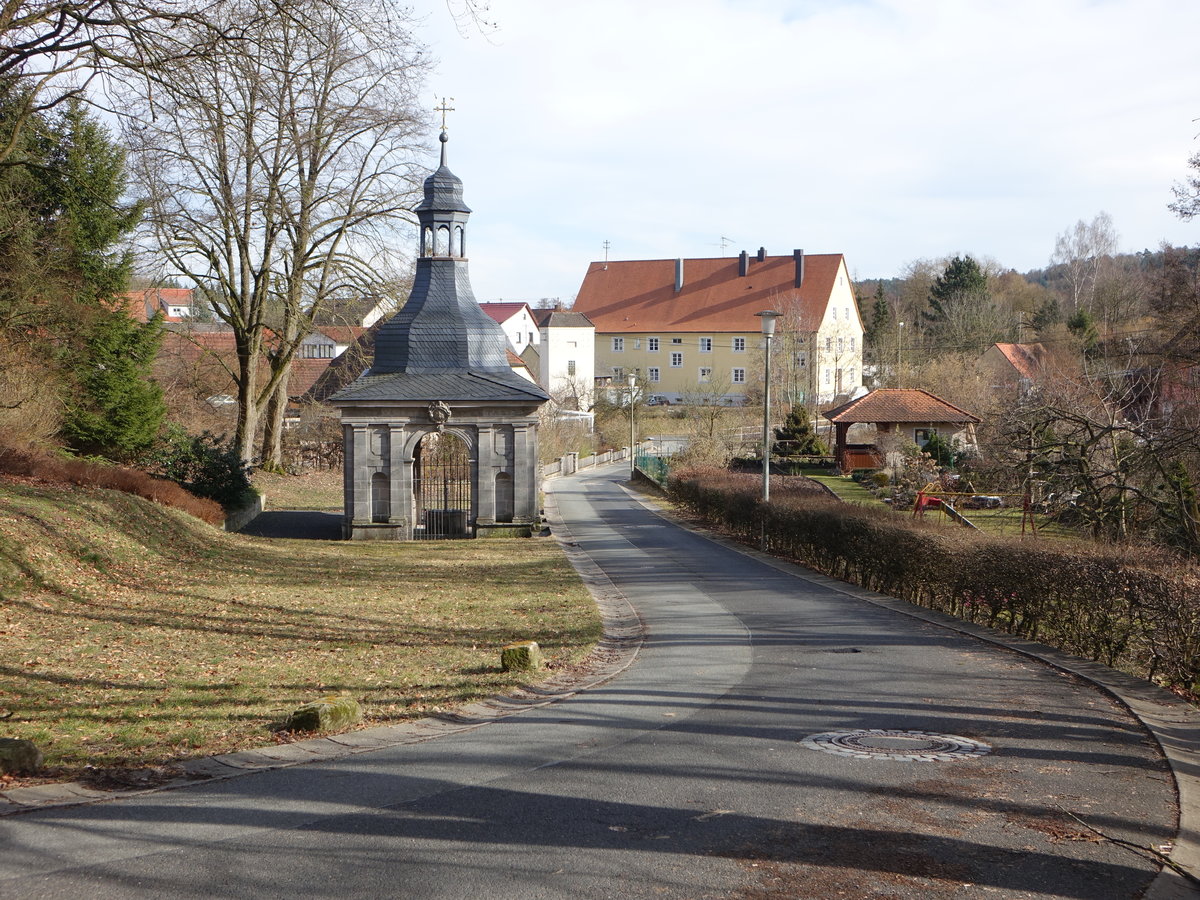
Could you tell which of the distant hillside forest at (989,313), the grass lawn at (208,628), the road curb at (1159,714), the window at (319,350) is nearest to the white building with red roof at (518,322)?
the window at (319,350)

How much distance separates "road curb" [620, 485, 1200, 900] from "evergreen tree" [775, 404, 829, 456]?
1453 inches

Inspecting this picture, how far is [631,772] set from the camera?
768 cm

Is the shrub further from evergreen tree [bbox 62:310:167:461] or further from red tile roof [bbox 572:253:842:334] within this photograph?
red tile roof [bbox 572:253:842:334]

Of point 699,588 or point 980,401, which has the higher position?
point 980,401

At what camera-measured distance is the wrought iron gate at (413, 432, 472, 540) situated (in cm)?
3028

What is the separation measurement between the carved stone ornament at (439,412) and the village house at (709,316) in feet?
159

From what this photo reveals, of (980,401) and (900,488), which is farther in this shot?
(980,401)

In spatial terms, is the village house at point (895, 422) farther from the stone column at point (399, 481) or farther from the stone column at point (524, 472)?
the stone column at point (399, 481)

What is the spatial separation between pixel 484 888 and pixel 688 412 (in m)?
63.5

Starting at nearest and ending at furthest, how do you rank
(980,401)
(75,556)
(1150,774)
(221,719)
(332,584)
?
(1150,774) < (221,719) < (75,556) < (332,584) < (980,401)

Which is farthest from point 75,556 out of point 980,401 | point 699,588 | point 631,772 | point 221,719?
point 980,401

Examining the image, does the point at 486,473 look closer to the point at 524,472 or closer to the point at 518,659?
the point at 524,472

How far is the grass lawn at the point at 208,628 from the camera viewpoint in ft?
30.0

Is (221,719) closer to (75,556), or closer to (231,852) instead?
(231,852)
